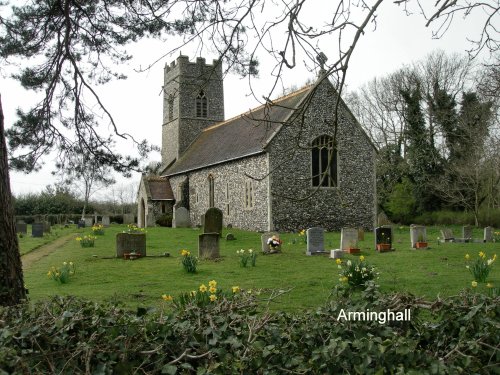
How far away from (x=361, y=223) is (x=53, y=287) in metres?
16.6

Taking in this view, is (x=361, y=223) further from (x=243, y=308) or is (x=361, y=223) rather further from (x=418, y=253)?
(x=243, y=308)

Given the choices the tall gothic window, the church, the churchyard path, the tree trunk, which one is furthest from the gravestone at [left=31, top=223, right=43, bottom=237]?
the tree trunk

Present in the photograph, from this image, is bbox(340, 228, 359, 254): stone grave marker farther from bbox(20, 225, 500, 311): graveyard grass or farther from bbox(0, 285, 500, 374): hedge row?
bbox(0, 285, 500, 374): hedge row

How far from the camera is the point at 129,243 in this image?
1322 centimetres

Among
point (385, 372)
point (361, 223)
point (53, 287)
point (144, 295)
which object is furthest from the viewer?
point (361, 223)

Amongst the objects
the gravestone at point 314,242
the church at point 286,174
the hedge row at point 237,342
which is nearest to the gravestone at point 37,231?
the church at point 286,174

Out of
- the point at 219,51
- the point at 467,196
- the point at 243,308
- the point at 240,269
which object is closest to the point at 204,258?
the point at 240,269

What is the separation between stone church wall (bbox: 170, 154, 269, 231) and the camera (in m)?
22.1

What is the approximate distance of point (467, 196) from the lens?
29094 mm

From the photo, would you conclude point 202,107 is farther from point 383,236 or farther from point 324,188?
point 383,236

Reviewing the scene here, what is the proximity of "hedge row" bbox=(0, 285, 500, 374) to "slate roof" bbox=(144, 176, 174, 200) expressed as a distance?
92.1ft

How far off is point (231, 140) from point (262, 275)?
17683 mm

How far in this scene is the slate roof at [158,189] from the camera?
102ft

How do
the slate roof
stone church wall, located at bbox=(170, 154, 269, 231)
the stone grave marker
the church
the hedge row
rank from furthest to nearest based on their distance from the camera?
the slate roof → stone church wall, located at bbox=(170, 154, 269, 231) → the church → the stone grave marker → the hedge row
